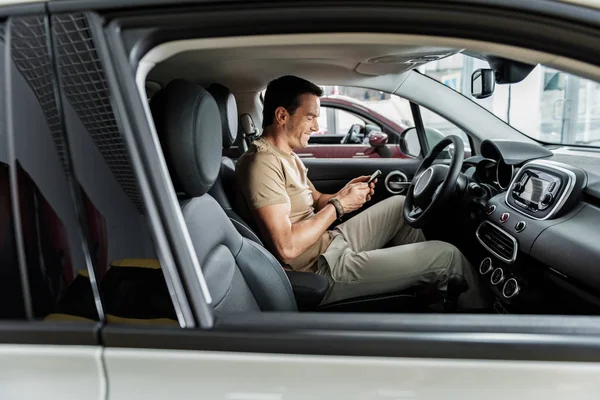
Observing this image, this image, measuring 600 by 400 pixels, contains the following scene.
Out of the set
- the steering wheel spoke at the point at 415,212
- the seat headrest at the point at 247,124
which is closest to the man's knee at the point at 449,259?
the steering wheel spoke at the point at 415,212

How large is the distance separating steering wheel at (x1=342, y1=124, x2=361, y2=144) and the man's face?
254 centimetres

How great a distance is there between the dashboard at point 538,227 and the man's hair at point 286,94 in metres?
0.85

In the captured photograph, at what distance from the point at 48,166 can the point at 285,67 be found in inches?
60.8

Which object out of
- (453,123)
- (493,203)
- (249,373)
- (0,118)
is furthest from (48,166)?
(453,123)

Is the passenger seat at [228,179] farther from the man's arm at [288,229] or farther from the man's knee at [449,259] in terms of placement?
the man's knee at [449,259]

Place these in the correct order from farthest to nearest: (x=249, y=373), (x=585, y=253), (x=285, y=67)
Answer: (x=285, y=67), (x=585, y=253), (x=249, y=373)

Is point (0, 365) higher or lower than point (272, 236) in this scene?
higher

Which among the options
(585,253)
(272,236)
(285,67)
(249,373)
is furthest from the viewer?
(285,67)

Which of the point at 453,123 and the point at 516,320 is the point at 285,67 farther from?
the point at 516,320

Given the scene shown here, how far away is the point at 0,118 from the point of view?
2.57ft

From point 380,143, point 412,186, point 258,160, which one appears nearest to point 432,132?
point 412,186

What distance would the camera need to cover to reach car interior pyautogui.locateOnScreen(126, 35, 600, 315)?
1.00 m

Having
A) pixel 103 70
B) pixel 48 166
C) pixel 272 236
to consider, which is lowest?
pixel 272 236

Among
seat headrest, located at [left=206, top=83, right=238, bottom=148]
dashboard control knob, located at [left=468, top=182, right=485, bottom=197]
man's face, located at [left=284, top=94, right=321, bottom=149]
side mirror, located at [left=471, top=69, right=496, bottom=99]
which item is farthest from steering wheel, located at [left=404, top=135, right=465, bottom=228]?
seat headrest, located at [left=206, top=83, right=238, bottom=148]
